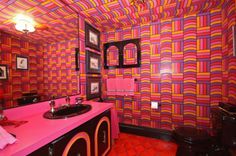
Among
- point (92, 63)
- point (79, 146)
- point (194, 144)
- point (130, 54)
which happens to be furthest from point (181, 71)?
point (79, 146)

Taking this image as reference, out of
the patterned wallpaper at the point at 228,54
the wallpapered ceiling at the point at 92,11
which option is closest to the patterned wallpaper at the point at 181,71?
the patterned wallpaper at the point at 228,54

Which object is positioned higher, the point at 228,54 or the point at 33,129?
the point at 228,54

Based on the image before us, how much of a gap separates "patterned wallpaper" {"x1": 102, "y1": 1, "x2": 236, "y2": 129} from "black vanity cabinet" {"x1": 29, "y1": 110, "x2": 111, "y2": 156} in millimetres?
882

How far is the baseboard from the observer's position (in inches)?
76.7

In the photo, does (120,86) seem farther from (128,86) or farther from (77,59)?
(77,59)

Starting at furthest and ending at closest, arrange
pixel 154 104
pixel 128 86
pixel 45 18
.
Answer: pixel 128 86
pixel 154 104
pixel 45 18

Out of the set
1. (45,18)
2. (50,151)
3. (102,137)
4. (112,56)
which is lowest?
(102,137)

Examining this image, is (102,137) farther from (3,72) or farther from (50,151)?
(3,72)

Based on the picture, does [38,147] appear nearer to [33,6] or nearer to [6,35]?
[6,35]

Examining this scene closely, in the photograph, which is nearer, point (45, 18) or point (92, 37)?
point (45, 18)

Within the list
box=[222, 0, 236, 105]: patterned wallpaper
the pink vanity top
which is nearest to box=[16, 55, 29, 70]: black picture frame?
the pink vanity top

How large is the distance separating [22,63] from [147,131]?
220 centimetres

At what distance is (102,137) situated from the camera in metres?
1.41

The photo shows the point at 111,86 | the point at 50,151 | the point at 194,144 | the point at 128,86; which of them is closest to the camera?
the point at 50,151
